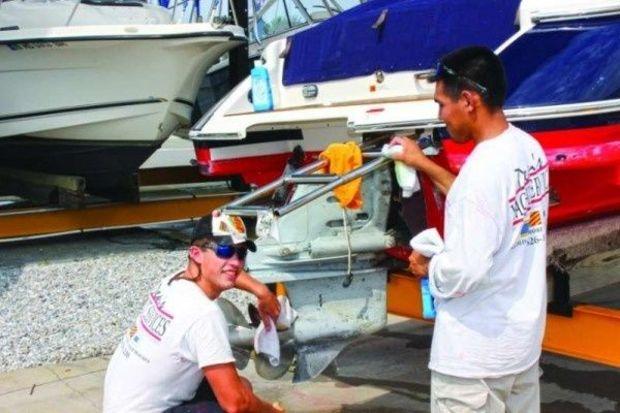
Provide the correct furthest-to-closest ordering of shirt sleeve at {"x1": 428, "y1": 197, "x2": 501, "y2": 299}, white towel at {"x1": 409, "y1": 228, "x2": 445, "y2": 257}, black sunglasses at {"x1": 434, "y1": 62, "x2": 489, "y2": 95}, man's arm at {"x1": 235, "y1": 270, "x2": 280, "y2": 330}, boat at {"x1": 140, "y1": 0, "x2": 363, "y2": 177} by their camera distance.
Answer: boat at {"x1": 140, "y1": 0, "x2": 363, "y2": 177} < man's arm at {"x1": 235, "y1": 270, "x2": 280, "y2": 330} < white towel at {"x1": 409, "y1": 228, "x2": 445, "y2": 257} < black sunglasses at {"x1": 434, "y1": 62, "x2": 489, "y2": 95} < shirt sleeve at {"x1": 428, "y1": 197, "x2": 501, "y2": 299}

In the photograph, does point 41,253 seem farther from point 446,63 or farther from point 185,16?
point 446,63

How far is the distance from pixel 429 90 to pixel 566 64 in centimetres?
78

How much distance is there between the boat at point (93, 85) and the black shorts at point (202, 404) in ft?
17.2

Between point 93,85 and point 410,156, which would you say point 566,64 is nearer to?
point 410,156

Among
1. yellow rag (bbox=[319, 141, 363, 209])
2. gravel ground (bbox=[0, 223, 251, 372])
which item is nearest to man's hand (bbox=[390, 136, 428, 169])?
yellow rag (bbox=[319, 141, 363, 209])

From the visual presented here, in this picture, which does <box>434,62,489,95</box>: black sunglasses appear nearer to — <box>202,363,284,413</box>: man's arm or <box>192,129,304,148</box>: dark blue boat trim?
<box>202,363,284,413</box>: man's arm

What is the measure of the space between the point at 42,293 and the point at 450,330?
419 centimetres

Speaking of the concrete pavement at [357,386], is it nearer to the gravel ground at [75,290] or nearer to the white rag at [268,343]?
the gravel ground at [75,290]

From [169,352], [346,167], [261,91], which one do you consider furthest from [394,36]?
[169,352]

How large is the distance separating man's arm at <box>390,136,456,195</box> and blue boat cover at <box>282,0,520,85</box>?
0.99m

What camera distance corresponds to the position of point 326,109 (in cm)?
446

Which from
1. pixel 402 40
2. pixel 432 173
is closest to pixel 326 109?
pixel 402 40

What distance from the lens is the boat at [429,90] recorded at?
3.49 metres

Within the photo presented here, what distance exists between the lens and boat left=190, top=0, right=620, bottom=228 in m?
3.49
